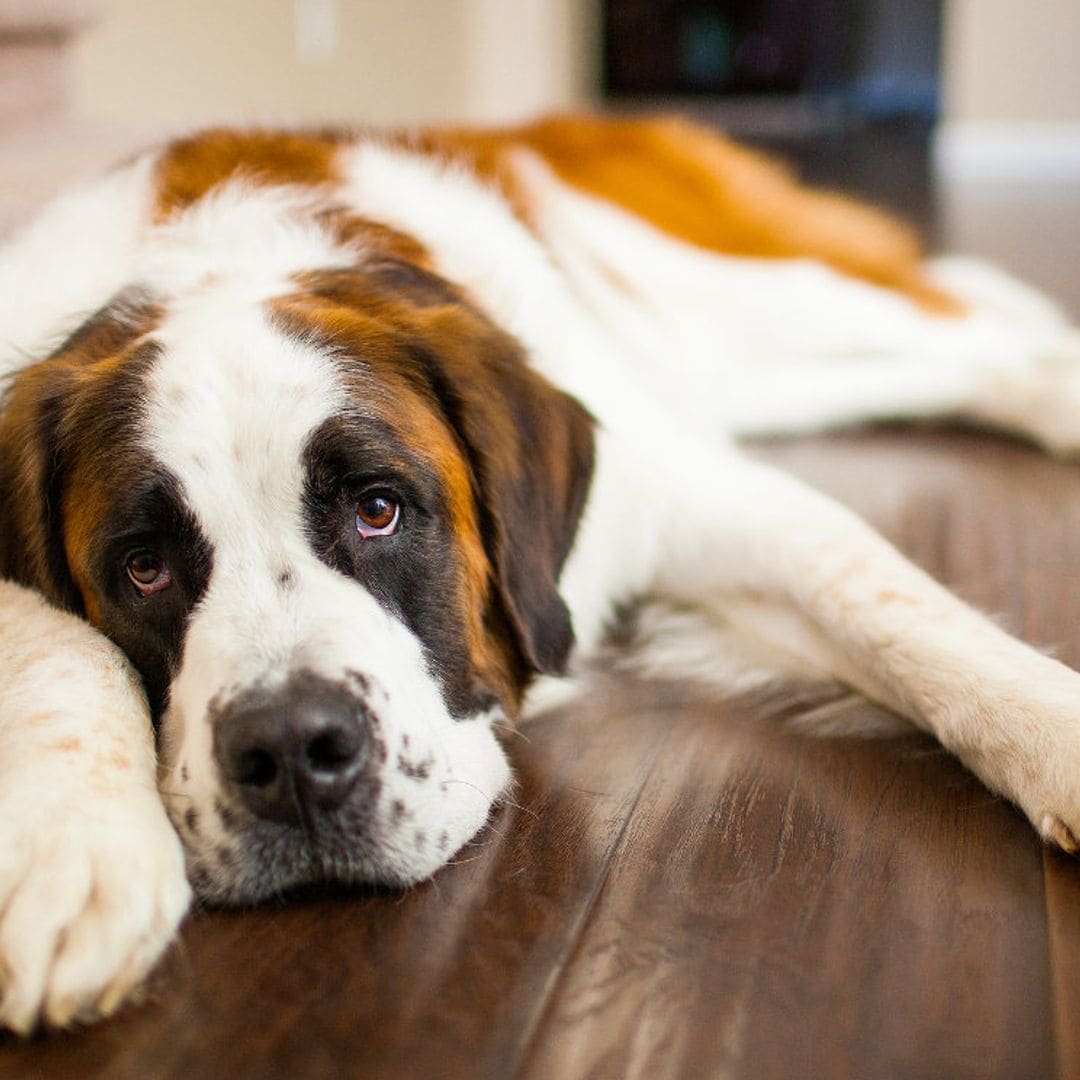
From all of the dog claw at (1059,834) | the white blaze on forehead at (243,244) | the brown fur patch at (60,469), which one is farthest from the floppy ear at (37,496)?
the dog claw at (1059,834)

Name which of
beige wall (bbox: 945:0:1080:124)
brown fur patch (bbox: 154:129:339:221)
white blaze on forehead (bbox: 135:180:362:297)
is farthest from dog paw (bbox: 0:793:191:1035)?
beige wall (bbox: 945:0:1080:124)

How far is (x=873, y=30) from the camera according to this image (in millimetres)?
9016

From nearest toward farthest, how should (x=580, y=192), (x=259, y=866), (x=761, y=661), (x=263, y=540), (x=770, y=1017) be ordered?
(x=770, y=1017)
(x=259, y=866)
(x=263, y=540)
(x=761, y=661)
(x=580, y=192)

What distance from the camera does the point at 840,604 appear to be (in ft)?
5.04

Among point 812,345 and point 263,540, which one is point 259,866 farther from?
point 812,345

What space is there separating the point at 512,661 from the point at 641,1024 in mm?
541

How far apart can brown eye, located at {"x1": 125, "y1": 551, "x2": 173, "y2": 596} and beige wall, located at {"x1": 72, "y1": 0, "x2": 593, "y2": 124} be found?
3.10 metres

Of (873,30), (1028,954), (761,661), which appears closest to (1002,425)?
(761,661)

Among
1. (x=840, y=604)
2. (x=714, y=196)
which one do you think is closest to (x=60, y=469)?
(x=840, y=604)

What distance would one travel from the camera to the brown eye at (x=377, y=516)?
131 cm

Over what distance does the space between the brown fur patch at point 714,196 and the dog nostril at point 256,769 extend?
156 centimetres

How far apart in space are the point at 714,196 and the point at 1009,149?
5502 millimetres

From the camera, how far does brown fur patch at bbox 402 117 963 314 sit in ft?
8.55

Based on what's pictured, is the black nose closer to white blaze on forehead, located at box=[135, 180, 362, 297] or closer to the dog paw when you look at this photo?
the dog paw
